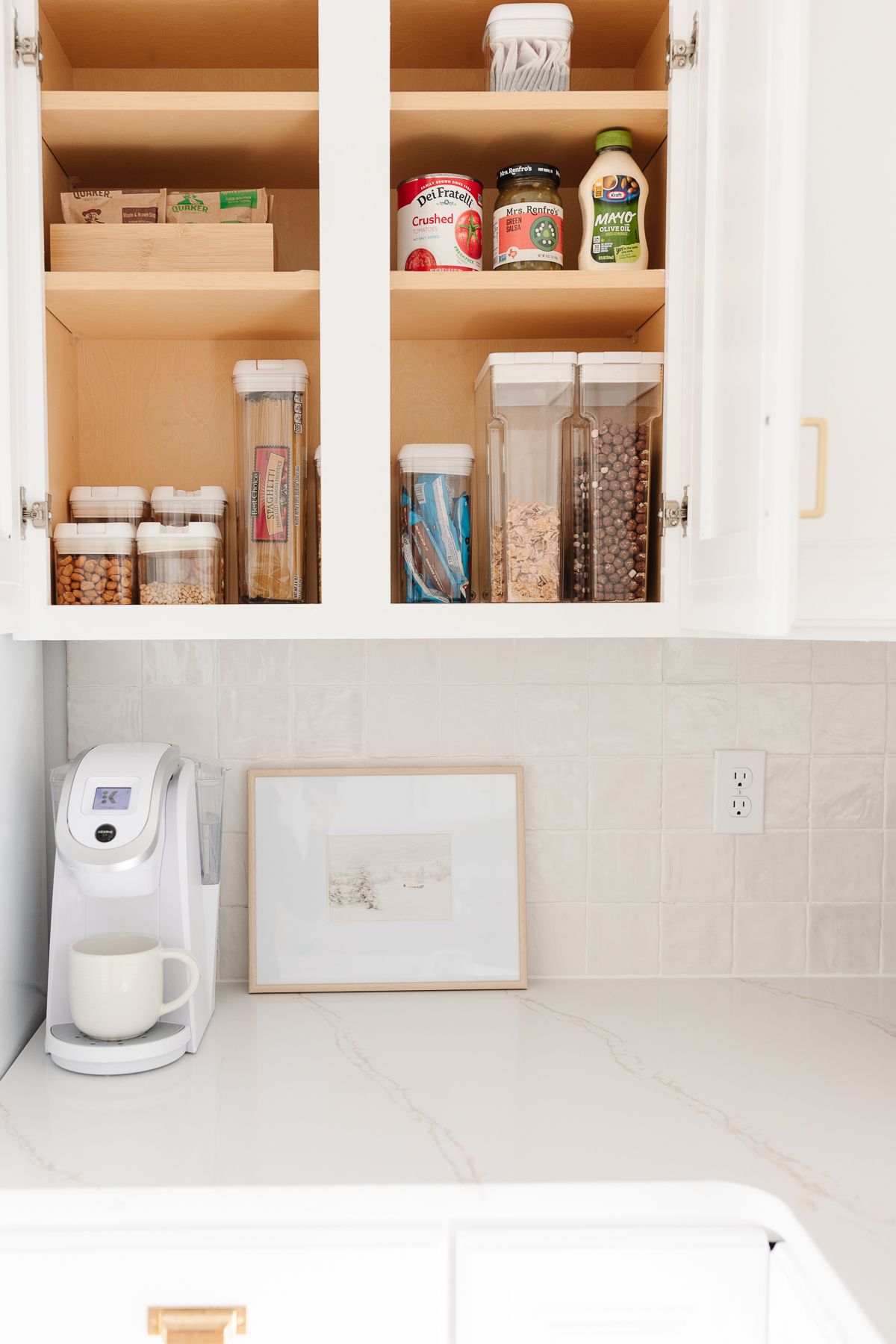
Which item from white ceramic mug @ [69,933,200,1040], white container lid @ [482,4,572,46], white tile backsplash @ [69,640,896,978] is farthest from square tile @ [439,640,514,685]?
white container lid @ [482,4,572,46]

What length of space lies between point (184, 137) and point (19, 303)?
11.4 inches

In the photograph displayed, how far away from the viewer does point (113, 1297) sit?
1014 mm

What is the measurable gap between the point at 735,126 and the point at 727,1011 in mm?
1095

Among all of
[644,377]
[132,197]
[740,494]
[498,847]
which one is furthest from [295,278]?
[498,847]

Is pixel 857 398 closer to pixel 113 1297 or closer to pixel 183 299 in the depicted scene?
pixel 183 299

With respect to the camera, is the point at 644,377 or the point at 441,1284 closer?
the point at 441,1284

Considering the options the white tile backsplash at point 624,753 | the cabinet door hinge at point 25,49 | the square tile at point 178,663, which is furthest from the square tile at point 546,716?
the cabinet door hinge at point 25,49

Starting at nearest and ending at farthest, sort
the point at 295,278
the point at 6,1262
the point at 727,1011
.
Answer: the point at 6,1262
the point at 295,278
the point at 727,1011

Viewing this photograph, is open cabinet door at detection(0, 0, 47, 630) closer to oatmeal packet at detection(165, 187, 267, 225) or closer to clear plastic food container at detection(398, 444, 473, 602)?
oatmeal packet at detection(165, 187, 267, 225)

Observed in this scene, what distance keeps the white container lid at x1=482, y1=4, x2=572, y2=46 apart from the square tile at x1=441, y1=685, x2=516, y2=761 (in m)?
0.83

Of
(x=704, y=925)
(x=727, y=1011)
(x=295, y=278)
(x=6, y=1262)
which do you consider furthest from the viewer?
(x=704, y=925)

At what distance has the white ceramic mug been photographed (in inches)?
48.4

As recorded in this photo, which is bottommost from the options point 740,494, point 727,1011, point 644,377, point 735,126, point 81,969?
point 727,1011

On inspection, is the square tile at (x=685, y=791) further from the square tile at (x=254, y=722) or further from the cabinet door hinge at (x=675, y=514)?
the square tile at (x=254, y=722)
